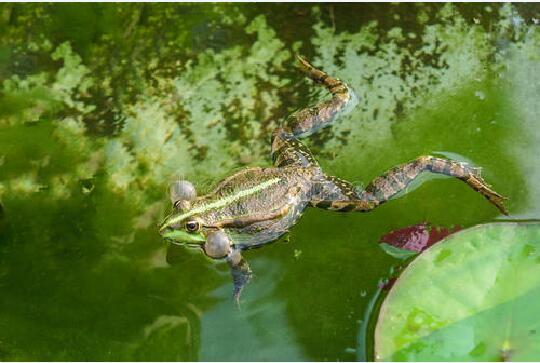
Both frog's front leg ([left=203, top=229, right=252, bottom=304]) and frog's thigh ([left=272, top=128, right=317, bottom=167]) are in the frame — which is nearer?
frog's front leg ([left=203, top=229, right=252, bottom=304])

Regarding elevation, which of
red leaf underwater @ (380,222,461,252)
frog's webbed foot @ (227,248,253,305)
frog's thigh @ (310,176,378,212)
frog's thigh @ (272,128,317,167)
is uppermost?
frog's thigh @ (272,128,317,167)

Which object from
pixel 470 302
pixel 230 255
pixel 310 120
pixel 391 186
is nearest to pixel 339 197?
pixel 391 186

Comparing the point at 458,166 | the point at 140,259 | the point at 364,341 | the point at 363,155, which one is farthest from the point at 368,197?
the point at 140,259

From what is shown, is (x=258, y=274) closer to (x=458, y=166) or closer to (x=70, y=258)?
(x=70, y=258)

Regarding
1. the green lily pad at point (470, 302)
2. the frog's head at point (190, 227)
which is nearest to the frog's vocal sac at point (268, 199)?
the frog's head at point (190, 227)

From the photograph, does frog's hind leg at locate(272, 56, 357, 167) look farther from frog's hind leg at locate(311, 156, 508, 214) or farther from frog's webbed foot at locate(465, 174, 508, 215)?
frog's webbed foot at locate(465, 174, 508, 215)

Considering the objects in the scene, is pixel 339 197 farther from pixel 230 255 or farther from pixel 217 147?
pixel 217 147

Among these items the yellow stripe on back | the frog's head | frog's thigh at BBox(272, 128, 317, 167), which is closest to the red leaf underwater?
frog's thigh at BBox(272, 128, 317, 167)
